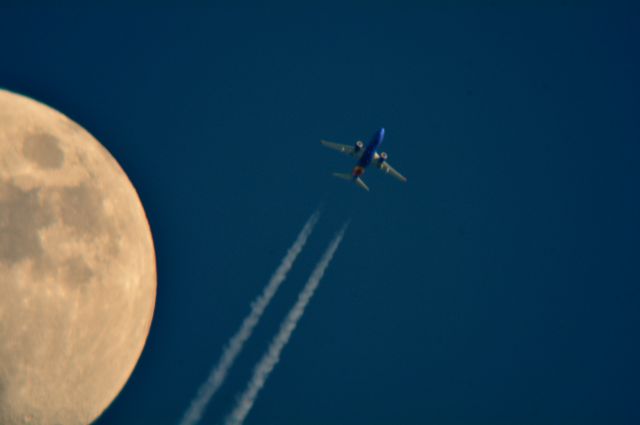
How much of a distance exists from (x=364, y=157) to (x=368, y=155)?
2.55ft

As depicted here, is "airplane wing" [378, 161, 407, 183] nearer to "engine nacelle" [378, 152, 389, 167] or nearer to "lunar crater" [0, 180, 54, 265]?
"engine nacelle" [378, 152, 389, 167]

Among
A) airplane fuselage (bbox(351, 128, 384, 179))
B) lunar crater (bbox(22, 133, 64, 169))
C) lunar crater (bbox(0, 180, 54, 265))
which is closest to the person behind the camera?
lunar crater (bbox(0, 180, 54, 265))

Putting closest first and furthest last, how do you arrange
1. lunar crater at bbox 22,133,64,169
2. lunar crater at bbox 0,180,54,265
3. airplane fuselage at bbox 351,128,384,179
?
lunar crater at bbox 0,180,54,265 < lunar crater at bbox 22,133,64,169 < airplane fuselage at bbox 351,128,384,179

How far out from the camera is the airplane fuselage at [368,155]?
2958 inches

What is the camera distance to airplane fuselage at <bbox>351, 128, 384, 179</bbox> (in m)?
75.1

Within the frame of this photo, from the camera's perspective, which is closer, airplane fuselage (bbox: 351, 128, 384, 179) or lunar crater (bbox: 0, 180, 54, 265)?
lunar crater (bbox: 0, 180, 54, 265)

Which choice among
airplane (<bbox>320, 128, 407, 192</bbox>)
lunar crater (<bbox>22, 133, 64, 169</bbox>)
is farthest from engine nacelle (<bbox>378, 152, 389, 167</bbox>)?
lunar crater (<bbox>22, 133, 64, 169</bbox>)

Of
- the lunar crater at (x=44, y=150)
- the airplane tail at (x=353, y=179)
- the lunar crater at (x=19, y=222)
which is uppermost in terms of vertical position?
the airplane tail at (x=353, y=179)

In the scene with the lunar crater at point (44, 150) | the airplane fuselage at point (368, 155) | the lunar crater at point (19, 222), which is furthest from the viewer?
the airplane fuselage at point (368, 155)

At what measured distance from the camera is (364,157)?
77312mm

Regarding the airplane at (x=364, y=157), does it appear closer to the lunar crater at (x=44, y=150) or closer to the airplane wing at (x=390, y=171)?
the airplane wing at (x=390, y=171)

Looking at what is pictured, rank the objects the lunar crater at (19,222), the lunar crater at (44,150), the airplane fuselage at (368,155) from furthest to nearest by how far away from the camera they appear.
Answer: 1. the airplane fuselage at (368,155)
2. the lunar crater at (44,150)
3. the lunar crater at (19,222)

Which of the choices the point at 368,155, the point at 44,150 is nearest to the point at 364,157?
the point at 368,155

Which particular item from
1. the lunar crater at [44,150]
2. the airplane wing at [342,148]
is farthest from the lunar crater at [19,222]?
the airplane wing at [342,148]
